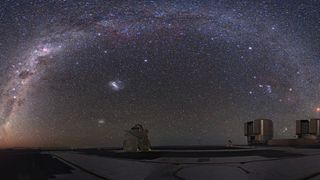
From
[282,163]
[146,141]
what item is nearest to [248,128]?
[146,141]

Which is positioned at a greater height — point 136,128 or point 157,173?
point 136,128

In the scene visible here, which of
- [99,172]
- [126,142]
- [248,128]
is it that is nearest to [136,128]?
[126,142]

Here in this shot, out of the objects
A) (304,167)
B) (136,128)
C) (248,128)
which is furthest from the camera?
(248,128)

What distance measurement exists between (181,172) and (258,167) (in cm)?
325

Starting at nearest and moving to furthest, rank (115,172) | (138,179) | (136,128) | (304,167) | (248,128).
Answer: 1. (138,179)
2. (115,172)
3. (304,167)
4. (136,128)
5. (248,128)

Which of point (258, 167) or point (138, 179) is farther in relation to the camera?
point (258, 167)

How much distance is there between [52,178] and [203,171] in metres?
5.28

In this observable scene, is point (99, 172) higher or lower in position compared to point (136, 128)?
lower

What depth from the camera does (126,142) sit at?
23.8 m

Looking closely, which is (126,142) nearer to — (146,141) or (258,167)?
(146,141)

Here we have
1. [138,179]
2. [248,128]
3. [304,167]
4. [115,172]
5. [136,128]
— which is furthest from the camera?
[248,128]

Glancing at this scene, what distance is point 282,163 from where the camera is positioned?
1571 centimetres

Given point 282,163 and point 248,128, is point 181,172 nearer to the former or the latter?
point 282,163

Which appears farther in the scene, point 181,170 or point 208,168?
point 208,168
